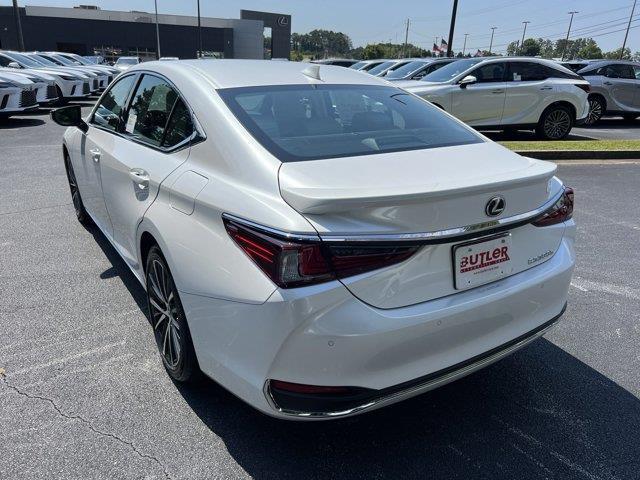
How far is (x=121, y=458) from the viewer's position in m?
2.35

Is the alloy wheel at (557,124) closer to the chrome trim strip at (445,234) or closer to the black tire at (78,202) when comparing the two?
the black tire at (78,202)

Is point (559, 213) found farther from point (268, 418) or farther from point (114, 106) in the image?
point (114, 106)

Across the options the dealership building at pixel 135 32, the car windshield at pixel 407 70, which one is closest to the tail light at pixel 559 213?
the car windshield at pixel 407 70

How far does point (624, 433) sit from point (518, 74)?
10209 mm

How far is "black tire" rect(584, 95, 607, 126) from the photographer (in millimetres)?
14406

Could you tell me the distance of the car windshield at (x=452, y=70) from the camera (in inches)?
442

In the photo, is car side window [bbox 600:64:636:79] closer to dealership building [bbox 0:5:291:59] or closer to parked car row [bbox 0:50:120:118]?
parked car row [bbox 0:50:120:118]

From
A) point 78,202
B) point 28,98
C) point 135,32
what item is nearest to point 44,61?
point 28,98

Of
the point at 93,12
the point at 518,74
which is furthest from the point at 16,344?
the point at 93,12

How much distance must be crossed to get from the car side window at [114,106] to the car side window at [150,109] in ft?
0.71

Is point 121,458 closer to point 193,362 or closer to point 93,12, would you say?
point 193,362

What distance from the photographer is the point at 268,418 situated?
2631 millimetres

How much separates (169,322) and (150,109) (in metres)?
1.39

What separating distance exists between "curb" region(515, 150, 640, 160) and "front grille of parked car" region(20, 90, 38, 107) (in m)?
11.4
